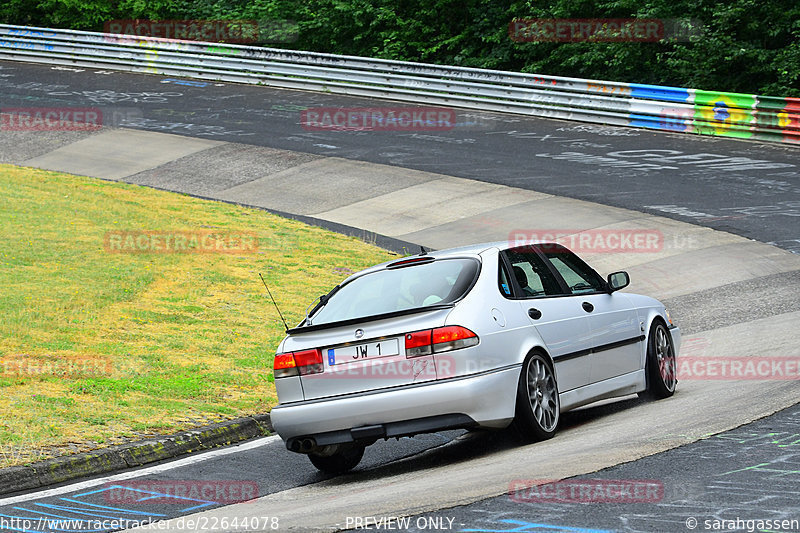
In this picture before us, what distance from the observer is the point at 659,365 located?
9266mm

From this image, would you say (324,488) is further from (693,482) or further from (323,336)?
(693,482)

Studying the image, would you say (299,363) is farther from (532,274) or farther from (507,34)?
(507,34)

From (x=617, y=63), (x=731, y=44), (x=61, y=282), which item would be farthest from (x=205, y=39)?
(x=61, y=282)

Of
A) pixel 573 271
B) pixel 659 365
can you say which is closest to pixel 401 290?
pixel 573 271

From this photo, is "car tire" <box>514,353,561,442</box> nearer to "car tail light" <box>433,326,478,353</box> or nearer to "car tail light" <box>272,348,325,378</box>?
"car tail light" <box>433,326,478,353</box>

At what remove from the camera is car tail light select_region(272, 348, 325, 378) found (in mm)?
7457

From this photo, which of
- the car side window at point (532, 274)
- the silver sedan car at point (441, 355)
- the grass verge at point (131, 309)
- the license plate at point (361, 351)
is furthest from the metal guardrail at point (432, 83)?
the license plate at point (361, 351)

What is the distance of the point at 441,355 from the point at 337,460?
3.92 feet

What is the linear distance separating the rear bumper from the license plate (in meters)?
0.25

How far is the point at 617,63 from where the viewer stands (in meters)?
30.9

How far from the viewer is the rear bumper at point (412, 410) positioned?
7121 mm

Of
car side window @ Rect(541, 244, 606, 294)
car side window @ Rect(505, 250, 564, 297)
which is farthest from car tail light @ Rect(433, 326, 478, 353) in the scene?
car side window @ Rect(541, 244, 606, 294)

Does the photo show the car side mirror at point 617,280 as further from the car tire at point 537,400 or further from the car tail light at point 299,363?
the car tail light at point 299,363

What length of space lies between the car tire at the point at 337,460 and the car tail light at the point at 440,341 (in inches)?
36.2
